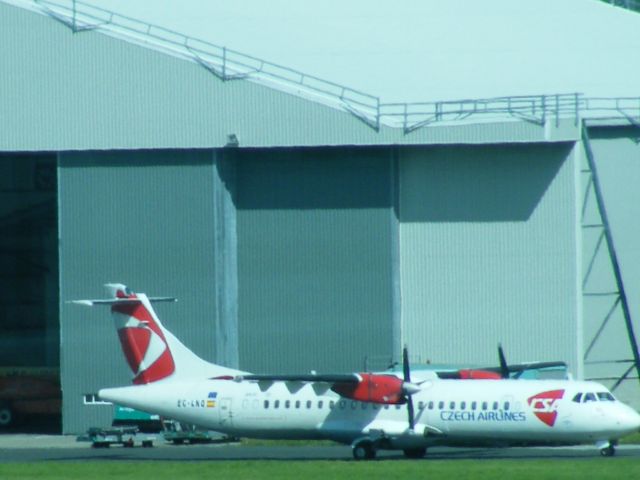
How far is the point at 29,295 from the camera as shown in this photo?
222 ft

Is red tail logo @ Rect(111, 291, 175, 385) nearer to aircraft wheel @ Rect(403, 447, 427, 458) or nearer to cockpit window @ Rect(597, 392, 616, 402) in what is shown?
aircraft wheel @ Rect(403, 447, 427, 458)

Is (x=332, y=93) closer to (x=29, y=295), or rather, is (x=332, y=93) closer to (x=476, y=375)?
(x=476, y=375)

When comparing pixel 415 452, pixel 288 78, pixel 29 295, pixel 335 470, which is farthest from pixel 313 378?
pixel 29 295

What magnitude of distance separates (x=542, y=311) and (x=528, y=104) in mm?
8021

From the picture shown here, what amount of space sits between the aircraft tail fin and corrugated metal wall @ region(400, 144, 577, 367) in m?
11.4

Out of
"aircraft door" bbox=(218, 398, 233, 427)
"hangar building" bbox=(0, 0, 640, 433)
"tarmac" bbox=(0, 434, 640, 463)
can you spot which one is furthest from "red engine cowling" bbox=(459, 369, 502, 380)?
"aircraft door" bbox=(218, 398, 233, 427)

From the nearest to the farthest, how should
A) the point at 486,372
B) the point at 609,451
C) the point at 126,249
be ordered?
the point at 609,451 < the point at 486,372 < the point at 126,249

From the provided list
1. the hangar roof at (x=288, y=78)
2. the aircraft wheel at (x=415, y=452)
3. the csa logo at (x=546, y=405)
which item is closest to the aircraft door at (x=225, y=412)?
the aircraft wheel at (x=415, y=452)

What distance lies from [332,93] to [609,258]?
41.7ft

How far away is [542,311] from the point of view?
52406mm

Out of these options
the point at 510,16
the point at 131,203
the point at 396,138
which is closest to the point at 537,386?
the point at 396,138

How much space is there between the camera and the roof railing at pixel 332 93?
2055 inches

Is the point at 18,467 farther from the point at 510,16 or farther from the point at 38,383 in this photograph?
the point at 510,16

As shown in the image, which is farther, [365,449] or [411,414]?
[365,449]
